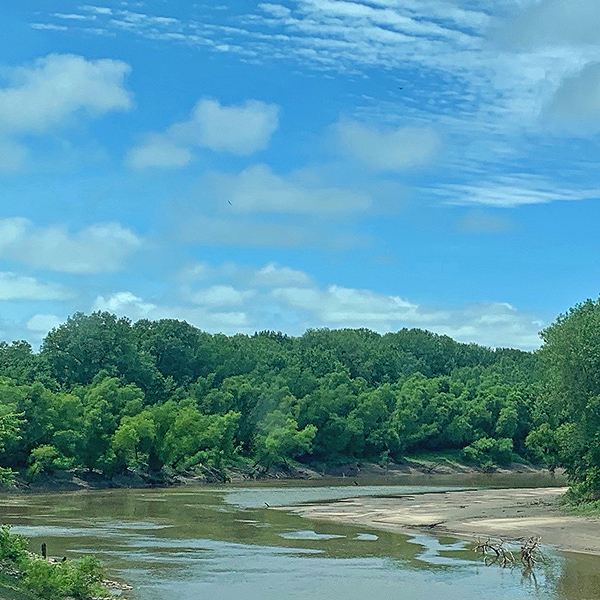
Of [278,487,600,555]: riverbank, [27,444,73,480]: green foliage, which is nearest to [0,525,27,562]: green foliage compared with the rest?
[278,487,600,555]: riverbank

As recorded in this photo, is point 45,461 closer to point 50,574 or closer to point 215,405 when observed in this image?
point 215,405

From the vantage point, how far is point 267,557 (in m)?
49.4

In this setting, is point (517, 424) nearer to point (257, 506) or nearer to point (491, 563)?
point (257, 506)

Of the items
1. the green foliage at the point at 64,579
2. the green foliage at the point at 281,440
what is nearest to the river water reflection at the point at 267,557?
the green foliage at the point at 64,579

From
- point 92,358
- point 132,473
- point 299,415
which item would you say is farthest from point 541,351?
point 92,358

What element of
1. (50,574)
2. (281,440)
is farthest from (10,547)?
(281,440)

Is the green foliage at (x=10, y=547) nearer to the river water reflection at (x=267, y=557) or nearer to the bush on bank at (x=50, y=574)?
the bush on bank at (x=50, y=574)

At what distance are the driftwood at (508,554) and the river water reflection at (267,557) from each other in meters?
0.80

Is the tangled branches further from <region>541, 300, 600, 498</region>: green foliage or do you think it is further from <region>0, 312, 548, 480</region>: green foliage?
<region>0, 312, 548, 480</region>: green foliage

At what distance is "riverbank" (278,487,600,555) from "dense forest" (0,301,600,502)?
5.19 m

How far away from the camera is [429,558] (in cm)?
4903

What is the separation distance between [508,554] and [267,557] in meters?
12.6

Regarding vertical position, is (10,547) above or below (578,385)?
below

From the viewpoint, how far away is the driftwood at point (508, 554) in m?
44.9
